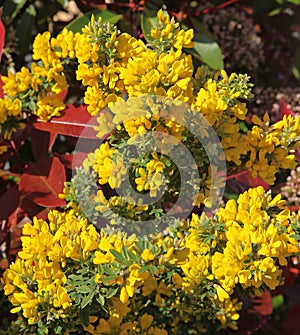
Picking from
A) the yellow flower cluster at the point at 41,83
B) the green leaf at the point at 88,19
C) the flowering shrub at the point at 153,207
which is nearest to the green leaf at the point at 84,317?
the flowering shrub at the point at 153,207

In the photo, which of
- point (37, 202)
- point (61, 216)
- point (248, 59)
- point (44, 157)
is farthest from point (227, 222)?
point (248, 59)

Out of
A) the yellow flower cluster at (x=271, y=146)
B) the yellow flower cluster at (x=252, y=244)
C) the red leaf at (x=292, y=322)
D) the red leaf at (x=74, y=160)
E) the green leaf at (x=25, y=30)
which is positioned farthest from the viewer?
the red leaf at (x=292, y=322)

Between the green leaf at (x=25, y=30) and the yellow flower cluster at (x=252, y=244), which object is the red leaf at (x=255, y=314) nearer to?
the yellow flower cluster at (x=252, y=244)

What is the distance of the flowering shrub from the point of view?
835 mm

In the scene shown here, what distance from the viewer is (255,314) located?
1.30 m

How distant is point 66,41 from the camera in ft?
3.38

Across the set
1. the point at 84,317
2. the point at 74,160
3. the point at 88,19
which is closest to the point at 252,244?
the point at 84,317

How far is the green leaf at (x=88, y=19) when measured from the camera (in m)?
1.26

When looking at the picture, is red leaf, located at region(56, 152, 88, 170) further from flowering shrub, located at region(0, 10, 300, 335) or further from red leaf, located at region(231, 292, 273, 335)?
red leaf, located at region(231, 292, 273, 335)

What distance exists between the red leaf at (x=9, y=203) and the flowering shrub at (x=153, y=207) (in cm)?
22

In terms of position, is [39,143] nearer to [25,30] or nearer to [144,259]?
[25,30]

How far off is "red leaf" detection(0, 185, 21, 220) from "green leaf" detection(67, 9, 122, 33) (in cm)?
34

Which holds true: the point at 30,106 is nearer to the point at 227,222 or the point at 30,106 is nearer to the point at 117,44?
the point at 117,44

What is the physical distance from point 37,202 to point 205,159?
0.34 meters
